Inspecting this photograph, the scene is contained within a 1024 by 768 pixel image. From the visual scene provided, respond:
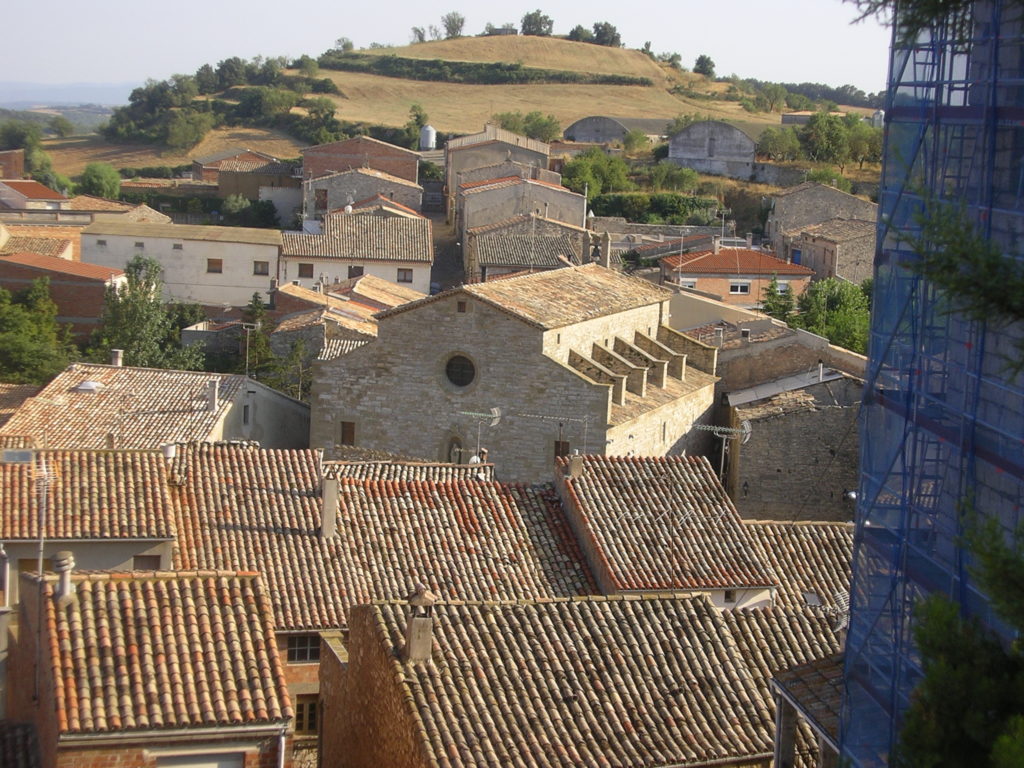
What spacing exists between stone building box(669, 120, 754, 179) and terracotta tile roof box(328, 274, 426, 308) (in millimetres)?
30609

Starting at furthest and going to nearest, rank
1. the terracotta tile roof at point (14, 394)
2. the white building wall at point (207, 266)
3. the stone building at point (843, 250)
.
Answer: the stone building at point (843, 250)
the white building wall at point (207, 266)
the terracotta tile roof at point (14, 394)

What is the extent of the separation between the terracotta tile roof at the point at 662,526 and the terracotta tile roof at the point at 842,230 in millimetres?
32452

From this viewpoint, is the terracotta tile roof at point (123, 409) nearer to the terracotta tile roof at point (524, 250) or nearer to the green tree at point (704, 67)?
the terracotta tile roof at point (524, 250)

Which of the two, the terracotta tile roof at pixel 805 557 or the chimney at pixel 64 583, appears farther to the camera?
the terracotta tile roof at pixel 805 557

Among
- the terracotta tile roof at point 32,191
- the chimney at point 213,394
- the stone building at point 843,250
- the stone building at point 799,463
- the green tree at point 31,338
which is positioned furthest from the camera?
the terracotta tile roof at point 32,191

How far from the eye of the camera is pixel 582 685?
13.3 m

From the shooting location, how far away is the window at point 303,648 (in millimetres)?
17828

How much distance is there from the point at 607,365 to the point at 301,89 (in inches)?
2917

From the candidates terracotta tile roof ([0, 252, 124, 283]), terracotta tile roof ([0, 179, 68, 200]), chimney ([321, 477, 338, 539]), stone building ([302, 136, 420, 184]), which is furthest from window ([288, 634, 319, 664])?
terracotta tile roof ([0, 179, 68, 200])

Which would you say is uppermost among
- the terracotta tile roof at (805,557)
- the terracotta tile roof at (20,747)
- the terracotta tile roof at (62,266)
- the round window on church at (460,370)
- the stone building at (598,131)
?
the stone building at (598,131)

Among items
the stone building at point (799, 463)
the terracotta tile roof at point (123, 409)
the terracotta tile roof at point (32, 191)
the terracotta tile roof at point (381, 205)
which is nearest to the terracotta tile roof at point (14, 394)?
the terracotta tile roof at point (123, 409)

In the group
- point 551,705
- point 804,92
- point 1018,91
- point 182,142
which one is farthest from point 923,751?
point 804,92

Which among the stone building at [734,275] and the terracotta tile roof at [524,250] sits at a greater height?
the terracotta tile roof at [524,250]

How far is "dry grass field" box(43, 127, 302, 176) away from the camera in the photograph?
270ft
